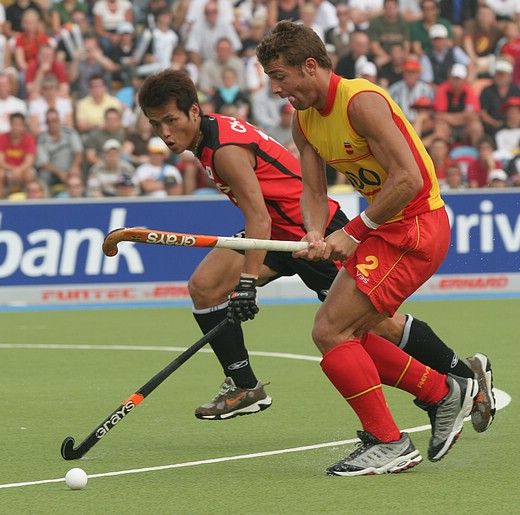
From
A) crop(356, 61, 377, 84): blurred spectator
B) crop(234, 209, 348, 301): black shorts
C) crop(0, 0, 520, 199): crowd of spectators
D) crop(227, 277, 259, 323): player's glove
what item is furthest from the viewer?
crop(356, 61, 377, 84): blurred spectator

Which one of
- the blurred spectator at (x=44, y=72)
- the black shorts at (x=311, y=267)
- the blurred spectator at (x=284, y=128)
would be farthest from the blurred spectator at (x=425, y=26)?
the black shorts at (x=311, y=267)

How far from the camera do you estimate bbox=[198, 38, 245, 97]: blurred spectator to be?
15.3 metres

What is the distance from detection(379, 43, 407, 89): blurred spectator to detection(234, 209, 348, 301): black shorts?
894 centimetres

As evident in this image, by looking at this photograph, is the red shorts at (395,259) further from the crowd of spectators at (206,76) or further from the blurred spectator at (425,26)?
the blurred spectator at (425,26)

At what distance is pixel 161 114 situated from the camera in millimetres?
5898

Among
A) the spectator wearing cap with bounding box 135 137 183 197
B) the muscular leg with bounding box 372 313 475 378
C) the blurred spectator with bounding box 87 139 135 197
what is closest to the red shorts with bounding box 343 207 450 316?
the muscular leg with bounding box 372 313 475 378

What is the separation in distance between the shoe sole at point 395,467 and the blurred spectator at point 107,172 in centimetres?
857

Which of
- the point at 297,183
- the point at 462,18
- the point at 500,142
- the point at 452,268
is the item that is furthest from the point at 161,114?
the point at 462,18

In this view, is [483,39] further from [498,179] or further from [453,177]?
[453,177]

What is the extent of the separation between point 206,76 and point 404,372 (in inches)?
→ 403

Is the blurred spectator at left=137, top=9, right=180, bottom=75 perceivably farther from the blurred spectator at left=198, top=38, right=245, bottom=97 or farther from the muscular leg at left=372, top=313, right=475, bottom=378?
the muscular leg at left=372, top=313, right=475, bottom=378

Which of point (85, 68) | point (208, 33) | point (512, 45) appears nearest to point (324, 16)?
point (208, 33)

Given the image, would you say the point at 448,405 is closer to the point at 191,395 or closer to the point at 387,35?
the point at 191,395

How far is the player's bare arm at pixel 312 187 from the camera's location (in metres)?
5.48
